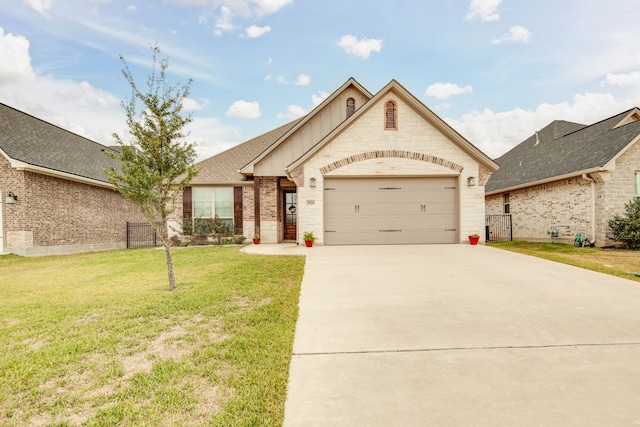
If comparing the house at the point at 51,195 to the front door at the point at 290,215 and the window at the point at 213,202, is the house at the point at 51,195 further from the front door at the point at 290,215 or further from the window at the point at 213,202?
the front door at the point at 290,215

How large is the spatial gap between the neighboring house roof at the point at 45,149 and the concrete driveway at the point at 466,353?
12.1m

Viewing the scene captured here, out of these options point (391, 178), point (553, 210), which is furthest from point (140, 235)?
point (553, 210)

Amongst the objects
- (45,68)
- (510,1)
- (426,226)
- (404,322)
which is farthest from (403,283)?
(45,68)

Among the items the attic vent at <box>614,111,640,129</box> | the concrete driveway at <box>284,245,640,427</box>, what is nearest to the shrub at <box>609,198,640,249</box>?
the attic vent at <box>614,111,640,129</box>

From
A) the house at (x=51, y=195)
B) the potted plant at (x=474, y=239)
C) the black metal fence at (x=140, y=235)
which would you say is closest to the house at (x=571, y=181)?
the potted plant at (x=474, y=239)

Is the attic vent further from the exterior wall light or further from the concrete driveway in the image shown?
the exterior wall light

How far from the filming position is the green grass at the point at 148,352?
249 centimetres

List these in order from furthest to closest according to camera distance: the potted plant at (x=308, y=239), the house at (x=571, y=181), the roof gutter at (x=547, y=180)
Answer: the house at (x=571, y=181), the roof gutter at (x=547, y=180), the potted plant at (x=308, y=239)

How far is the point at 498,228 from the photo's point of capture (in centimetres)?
2097

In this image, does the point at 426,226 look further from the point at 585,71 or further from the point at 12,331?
the point at 12,331

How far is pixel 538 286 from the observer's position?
6.39m

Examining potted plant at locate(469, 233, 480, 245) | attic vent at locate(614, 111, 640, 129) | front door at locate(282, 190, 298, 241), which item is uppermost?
attic vent at locate(614, 111, 640, 129)

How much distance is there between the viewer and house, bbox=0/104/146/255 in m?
13.5

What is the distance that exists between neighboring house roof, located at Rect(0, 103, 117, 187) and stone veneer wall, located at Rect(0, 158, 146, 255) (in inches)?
21.4
